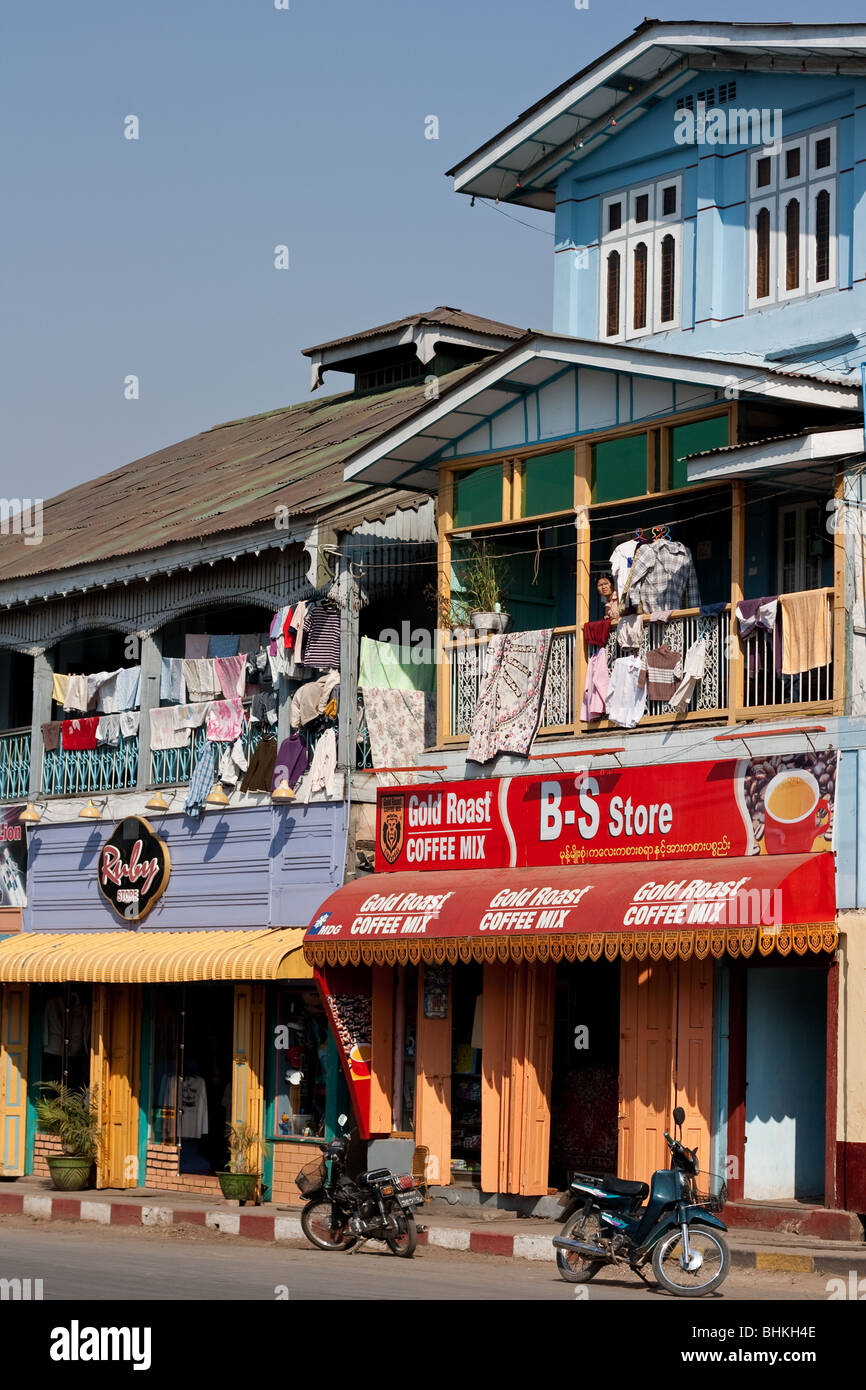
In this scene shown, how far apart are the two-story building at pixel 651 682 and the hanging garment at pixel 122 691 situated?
470cm

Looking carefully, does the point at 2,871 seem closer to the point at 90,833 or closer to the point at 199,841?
the point at 90,833

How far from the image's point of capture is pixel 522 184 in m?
21.9

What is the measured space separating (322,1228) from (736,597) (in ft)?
21.4

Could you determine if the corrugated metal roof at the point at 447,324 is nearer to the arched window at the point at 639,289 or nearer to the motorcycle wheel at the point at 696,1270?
the arched window at the point at 639,289

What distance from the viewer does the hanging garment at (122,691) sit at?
23.9 metres

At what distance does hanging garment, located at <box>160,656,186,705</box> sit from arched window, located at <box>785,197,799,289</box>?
8378 mm

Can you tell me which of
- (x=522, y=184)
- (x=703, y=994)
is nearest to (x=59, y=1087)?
(x=703, y=994)

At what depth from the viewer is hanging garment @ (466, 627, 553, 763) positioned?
63.2 feet

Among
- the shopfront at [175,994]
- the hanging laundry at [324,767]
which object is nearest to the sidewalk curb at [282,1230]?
the shopfront at [175,994]

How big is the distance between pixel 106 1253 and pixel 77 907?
28.8 feet

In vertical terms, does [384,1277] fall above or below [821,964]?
below

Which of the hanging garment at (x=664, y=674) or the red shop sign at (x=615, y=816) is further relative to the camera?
the hanging garment at (x=664, y=674)

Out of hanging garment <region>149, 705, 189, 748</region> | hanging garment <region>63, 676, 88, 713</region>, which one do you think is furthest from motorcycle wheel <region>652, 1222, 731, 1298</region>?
hanging garment <region>63, 676, 88, 713</region>

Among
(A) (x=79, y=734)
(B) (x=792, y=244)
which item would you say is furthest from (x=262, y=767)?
(B) (x=792, y=244)
